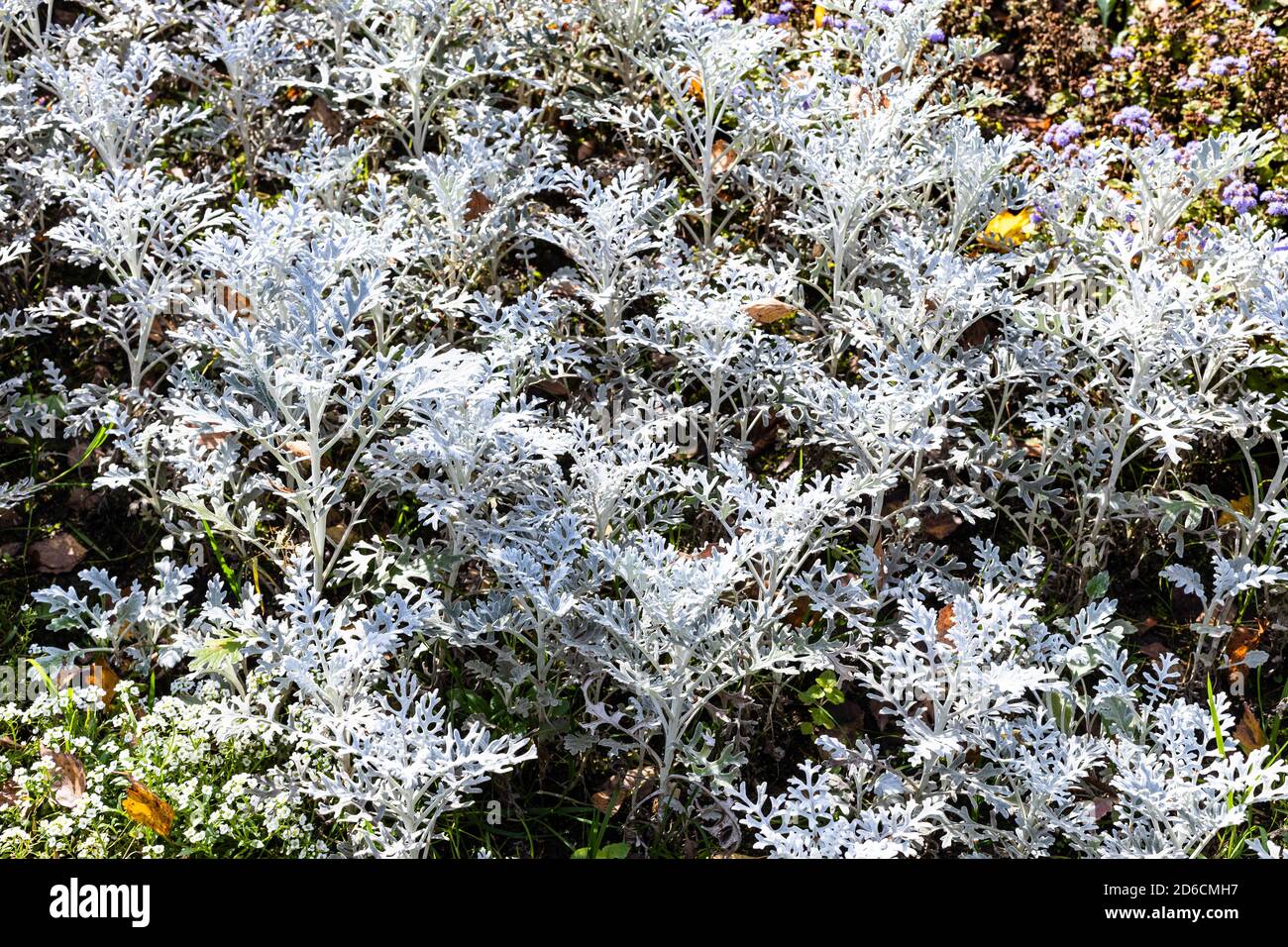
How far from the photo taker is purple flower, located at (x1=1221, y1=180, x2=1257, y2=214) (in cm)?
390

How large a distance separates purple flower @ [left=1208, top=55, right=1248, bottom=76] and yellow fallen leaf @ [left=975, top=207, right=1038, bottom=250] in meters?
0.84

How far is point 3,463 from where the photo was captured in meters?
3.52

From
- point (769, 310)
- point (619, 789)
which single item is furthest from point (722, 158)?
point (619, 789)

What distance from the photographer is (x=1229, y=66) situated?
14.1 feet

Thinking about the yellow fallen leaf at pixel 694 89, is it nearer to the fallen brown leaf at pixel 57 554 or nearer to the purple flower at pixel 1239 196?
the purple flower at pixel 1239 196

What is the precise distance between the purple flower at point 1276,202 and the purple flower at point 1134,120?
46 centimetres

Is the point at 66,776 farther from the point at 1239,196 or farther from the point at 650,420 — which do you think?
the point at 1239,196

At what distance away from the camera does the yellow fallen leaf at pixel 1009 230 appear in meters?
3.93

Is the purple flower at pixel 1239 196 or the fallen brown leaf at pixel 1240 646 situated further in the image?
the purple flower at pixel 1239 196

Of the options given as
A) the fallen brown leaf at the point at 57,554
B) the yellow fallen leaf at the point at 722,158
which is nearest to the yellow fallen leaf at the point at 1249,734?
the yellow fallen leaf at the point at 722,158

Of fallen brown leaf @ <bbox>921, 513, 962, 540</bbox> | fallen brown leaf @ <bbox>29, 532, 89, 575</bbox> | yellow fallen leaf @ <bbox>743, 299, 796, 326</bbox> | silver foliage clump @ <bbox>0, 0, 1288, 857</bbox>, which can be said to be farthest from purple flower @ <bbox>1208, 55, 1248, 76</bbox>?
fallen brown leaf @ <bbox>29, 532, 89, 575</bbox>

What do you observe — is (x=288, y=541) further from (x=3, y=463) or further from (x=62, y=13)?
(x=62, y=13)

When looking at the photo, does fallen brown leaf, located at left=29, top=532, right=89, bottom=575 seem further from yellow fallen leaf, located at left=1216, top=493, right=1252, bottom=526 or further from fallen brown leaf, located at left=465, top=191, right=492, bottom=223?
yellow fallen leaf, located at left=1216, top=493, right=1252, bottom=526

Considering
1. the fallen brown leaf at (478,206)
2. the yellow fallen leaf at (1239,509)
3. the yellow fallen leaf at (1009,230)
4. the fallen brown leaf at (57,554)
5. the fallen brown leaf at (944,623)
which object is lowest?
the fallen brown leaf at (57,554)
